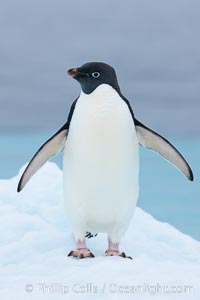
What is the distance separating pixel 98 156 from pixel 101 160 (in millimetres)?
36

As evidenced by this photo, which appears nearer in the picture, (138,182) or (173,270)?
(173,270)

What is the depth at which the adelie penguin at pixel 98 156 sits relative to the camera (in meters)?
5.36

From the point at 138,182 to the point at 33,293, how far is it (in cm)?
151

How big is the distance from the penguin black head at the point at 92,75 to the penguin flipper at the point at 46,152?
40 cm

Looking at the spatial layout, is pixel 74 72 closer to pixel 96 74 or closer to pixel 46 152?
pixel 96 74

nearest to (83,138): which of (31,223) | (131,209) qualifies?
(131,209)

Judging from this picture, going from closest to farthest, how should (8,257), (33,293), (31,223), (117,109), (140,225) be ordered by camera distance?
(33,293), (117,109), (8,257), (31,223), (140,225)

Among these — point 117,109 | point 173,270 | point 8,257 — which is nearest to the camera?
point 173,270

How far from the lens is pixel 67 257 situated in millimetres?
5559

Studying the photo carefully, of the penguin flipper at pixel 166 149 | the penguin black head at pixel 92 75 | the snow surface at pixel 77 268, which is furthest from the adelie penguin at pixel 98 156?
the snow surface at pixel 77 268

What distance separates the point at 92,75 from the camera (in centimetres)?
543

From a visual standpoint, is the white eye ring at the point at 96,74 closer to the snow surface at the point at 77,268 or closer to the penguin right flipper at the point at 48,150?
the penguin right flipper at the point at 48,150

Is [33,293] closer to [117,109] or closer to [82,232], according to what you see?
[82,232]

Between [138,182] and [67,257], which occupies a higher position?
[138,182]
